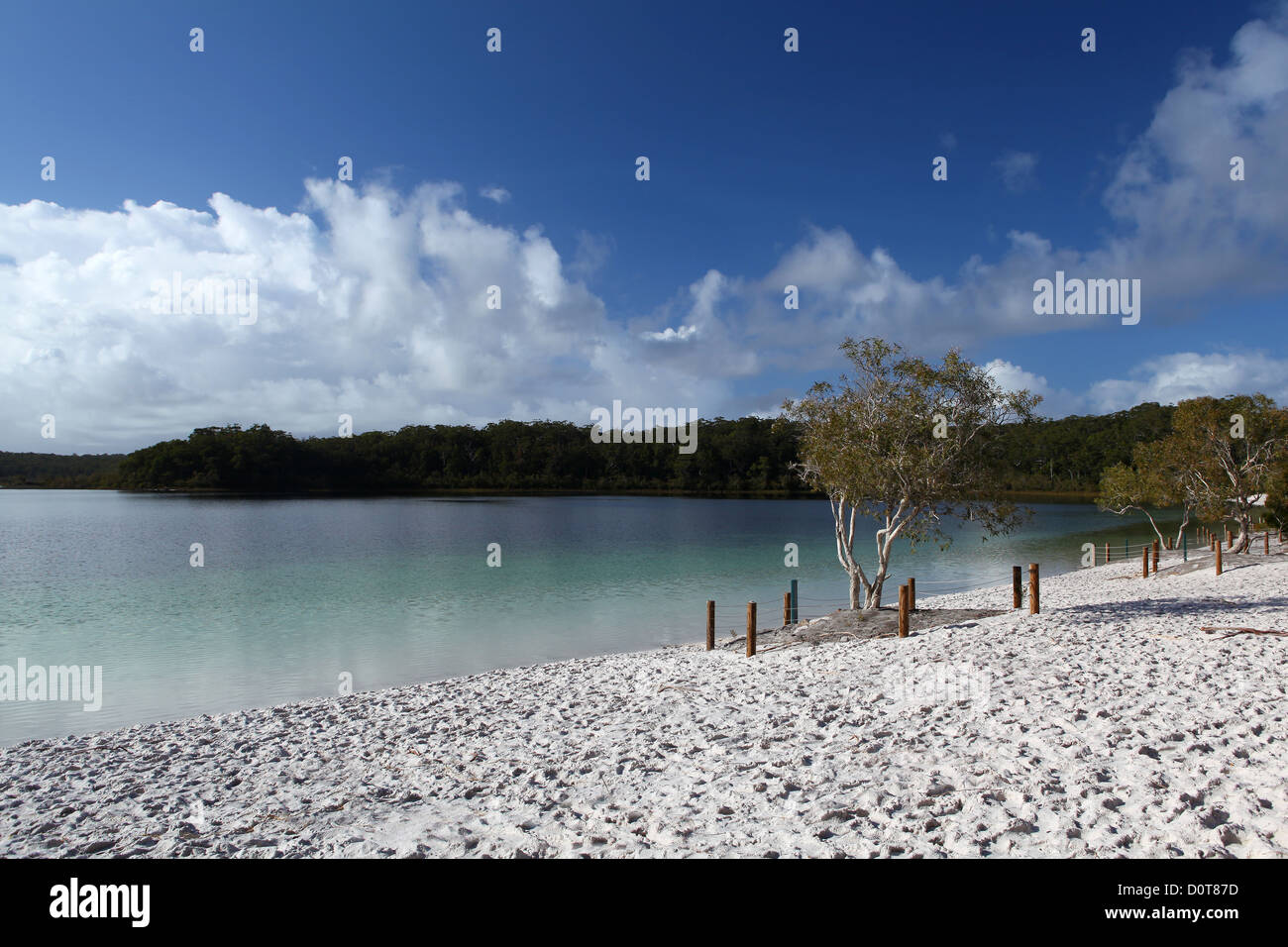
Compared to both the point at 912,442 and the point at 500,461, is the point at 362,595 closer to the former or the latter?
the point at 912,442

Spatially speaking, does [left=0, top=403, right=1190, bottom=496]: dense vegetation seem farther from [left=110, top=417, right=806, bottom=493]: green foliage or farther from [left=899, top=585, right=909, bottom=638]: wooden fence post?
[left=899, top=585, right=909, bottom=638]: wooden fence post

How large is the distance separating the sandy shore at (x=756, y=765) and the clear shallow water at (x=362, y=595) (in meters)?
4.35

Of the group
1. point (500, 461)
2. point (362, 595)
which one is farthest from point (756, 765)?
point (500, 461)

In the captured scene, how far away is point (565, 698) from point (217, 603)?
1853 cm

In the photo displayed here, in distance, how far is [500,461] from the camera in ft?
469

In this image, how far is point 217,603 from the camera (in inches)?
956

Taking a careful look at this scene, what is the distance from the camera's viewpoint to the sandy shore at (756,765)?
217 inches

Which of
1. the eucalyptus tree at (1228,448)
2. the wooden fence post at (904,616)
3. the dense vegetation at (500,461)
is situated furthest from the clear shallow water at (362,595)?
the dense vegetation at (500,461)

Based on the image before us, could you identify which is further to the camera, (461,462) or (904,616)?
(461,462)

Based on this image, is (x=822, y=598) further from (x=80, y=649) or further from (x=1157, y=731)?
(x=80, y=649)

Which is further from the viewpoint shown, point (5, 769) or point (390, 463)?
point (390, 463)

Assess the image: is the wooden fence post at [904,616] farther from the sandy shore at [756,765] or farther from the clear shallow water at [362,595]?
the clear shallow water at [362,595]

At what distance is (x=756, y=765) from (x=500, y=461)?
139122mm
